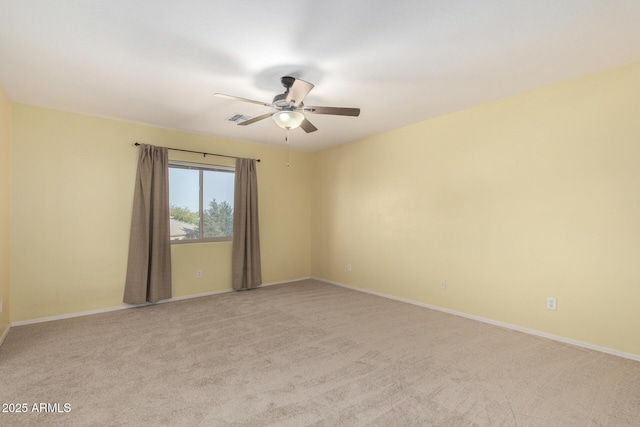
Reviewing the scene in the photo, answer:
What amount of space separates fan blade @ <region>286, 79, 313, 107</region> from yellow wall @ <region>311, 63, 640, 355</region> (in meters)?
2.21

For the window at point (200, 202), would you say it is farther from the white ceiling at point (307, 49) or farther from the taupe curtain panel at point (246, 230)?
the white ceiling at point (307, 49)

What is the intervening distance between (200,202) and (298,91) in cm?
303

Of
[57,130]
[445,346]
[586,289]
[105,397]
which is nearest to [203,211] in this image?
[57,130]

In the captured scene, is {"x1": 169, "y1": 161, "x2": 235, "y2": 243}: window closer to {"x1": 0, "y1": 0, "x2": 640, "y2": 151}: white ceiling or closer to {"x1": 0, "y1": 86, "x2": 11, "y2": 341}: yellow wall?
{"x1": 0, "y1": 0, "x2": 640, "y2": 151}: white ceiling

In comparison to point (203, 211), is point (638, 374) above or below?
below

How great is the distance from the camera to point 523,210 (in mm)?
3285

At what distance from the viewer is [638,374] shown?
2381 mm

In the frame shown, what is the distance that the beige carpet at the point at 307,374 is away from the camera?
1.90 meters

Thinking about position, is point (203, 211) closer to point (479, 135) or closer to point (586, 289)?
point (479, 135)

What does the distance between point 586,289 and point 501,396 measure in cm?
158

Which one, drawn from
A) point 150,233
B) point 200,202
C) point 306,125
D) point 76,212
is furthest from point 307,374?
point 76,212

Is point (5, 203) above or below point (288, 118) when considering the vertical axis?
below

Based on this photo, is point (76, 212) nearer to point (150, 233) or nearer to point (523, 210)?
point (150, 233)

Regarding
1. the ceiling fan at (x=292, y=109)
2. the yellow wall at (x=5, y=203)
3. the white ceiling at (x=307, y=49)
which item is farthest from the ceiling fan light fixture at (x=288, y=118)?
the yellow wall at (x=5, y=203)
